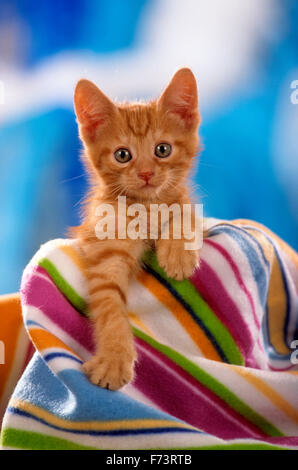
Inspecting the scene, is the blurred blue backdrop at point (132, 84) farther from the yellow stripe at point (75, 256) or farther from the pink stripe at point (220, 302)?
the pink stripe at point (220, 302)

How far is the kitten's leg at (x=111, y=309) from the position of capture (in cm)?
79

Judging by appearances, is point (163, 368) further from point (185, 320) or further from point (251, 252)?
point (251, 252)

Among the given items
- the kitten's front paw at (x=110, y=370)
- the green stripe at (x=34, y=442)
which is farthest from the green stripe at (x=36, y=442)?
the kitten's front paw at (x=110, y=370)

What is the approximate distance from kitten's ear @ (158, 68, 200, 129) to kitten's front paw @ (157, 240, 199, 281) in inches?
12.3

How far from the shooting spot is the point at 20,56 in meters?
1.33

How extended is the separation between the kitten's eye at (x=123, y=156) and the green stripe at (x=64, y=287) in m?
0.27

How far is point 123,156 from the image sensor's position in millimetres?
1042

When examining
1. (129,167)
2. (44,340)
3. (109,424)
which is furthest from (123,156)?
(109,424)

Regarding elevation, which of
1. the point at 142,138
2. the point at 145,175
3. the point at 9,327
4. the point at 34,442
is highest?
the point at 142,138

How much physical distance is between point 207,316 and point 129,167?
353 millimetres

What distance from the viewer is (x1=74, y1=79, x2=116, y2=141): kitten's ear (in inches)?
40.6

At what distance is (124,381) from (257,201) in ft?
3.16

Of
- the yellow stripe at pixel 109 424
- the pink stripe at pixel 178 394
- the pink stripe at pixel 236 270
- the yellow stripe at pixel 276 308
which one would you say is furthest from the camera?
the yellow stripe at pixel 276 308
